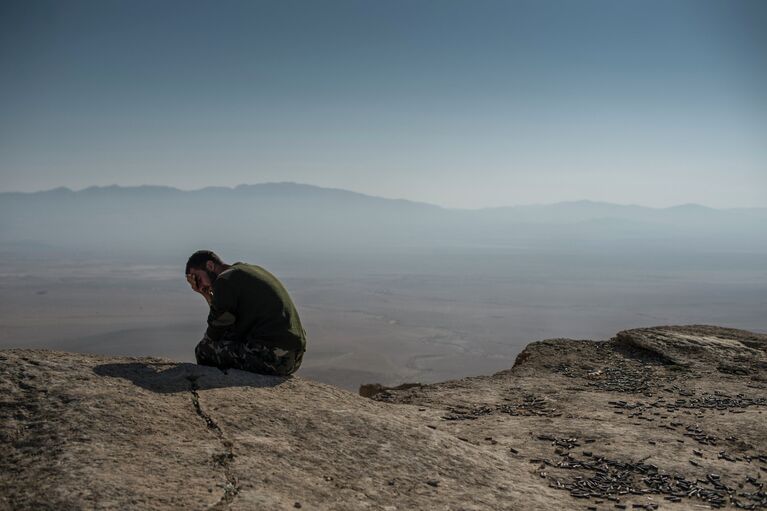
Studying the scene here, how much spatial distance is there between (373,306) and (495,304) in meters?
32.5

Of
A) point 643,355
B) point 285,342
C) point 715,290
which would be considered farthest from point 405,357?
point 715,290

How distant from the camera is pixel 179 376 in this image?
19.7ft

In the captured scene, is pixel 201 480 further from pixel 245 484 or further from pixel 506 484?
pixel 506 484

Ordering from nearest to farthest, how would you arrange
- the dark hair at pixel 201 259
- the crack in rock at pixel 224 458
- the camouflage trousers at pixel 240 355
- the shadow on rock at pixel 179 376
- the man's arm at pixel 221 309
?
the crack in rock at pixel 224 458
the shadow on rock at pixel 179 376
the man's arm at pixel 221 309
the camouflage trousers at pixel 240 355
the dark hair at pixel 201 259

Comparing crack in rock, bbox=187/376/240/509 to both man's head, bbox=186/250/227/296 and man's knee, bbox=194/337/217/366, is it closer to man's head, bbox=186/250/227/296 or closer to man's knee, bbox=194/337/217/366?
man's knee, bbox=194/337/217/366

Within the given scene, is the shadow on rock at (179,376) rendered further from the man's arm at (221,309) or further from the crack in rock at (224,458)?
the man's arm at (221,309)

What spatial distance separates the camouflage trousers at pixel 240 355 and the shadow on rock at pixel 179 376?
0.13 meters

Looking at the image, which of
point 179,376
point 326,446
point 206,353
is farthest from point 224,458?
point 206,353

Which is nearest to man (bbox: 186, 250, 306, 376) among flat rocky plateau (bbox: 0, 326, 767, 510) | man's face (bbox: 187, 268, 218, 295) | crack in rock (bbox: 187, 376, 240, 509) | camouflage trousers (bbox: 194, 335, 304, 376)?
camouflage trousers (bbox: 194, 335, 304, 376)

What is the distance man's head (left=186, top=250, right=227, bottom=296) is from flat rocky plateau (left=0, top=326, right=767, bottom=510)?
3.60ft

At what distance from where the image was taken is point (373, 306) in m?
136

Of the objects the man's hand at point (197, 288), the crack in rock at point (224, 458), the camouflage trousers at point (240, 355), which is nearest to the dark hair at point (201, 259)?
the man's hand at point (197, 288)

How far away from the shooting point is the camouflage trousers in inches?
260

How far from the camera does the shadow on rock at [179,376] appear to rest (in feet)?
18.6
